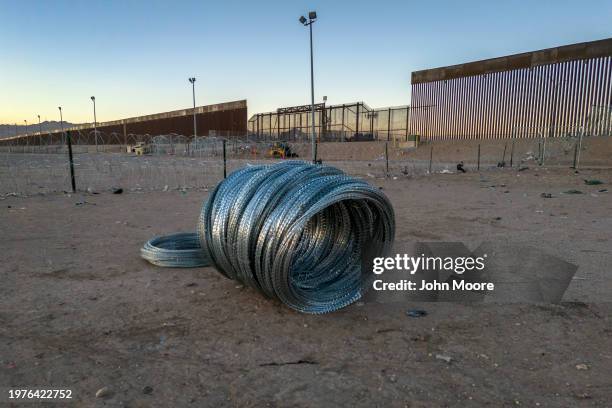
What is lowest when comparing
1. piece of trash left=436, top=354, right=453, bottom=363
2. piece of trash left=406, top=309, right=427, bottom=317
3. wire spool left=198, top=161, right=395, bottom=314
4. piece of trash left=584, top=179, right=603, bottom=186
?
piece of trash left=406, top=309, right=427, bottom=317

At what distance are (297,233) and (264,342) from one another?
0.85 m

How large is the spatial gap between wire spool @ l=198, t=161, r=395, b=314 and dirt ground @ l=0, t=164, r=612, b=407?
32 cm

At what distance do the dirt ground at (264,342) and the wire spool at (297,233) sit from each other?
32cm

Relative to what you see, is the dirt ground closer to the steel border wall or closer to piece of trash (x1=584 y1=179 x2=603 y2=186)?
piece of trash (x1=584 y1=179 x2=603 y2=186)

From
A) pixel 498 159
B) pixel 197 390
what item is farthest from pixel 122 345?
pixel 498 159

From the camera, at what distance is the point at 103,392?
2.44 metres

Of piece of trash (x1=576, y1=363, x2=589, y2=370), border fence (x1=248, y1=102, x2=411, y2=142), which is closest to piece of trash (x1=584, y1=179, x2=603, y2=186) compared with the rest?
piece of trash (x1=576, y1=363, x2=589, y2=370)

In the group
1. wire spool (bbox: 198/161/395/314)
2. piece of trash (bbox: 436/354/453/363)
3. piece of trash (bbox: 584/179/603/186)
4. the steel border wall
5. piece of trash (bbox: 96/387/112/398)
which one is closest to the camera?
piece of trash (bbox: 96/387/112/398)

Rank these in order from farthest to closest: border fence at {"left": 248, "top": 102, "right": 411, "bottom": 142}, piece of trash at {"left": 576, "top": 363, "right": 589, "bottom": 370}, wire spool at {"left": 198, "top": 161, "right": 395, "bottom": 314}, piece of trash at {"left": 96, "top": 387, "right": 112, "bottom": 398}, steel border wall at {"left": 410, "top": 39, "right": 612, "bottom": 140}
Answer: border fence at {"left": 248, "top": 102, "right": 411, "bottom": 142}
steel border wall at {"left": 410, "top": 39, "right": 612, "bottom": 140}
wire spool at {"left": 198, "top": 161, "right": 395, "bottom": 314}
piece of trash at {"left": 576, "top": 363, "right": 589, "bottom": 370}
piece of trash at {"left": 96, "top": 387, "right": 112, "bottom": 398}

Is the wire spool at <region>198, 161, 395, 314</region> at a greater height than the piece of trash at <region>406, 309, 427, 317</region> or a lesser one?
greater

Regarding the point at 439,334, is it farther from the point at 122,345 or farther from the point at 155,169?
the point at 155,169

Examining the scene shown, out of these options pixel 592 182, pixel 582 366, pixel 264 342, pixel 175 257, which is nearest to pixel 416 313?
pixel 582 366

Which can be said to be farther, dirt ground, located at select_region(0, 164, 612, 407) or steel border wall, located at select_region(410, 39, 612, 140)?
steel border wall, located at select_region(410, 39, 612, 140)

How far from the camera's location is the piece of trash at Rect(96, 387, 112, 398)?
241 cm
